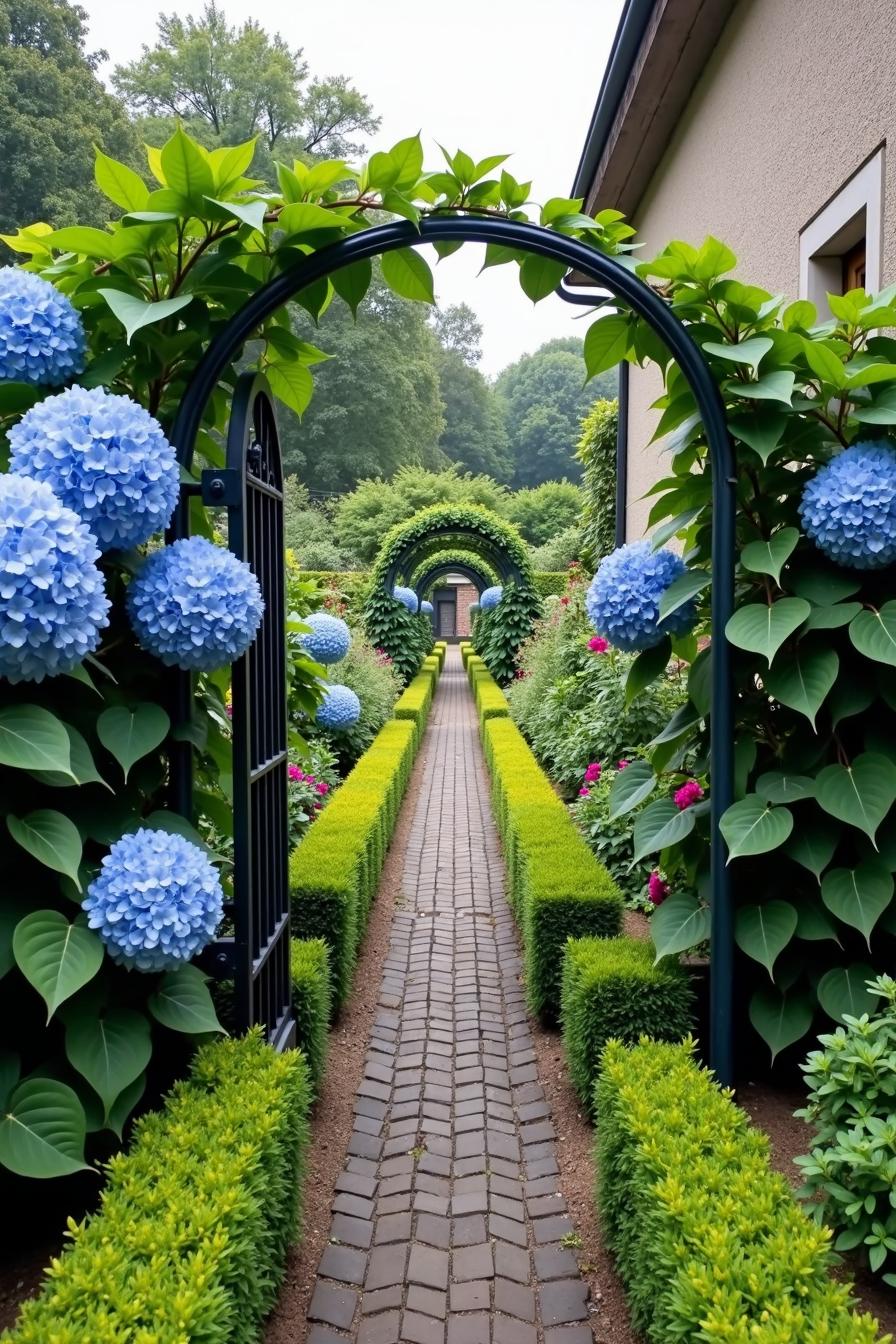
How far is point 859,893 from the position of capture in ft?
7.68

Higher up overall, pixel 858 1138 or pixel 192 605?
pixel 192 605

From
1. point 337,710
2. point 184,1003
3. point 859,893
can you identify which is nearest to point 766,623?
point 859,893

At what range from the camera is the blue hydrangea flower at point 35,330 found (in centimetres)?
201

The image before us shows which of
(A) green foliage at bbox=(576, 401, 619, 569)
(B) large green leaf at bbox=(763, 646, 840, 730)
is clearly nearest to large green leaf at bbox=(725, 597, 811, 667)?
(B) large green leaf at bbox=(763, 646, 840, 730)

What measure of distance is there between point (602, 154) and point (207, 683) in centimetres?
552

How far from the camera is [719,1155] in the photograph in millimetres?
1876

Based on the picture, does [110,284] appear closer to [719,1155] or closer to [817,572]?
[817,572]

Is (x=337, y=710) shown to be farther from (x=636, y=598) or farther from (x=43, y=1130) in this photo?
(x=43, y=1130)

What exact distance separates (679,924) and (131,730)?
166 centimetres

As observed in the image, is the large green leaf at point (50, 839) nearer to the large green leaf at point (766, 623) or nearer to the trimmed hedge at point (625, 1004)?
the large green leaf at point (766, 623)

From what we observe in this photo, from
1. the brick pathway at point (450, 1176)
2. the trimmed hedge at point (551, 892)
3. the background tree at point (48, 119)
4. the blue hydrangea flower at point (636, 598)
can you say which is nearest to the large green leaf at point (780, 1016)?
the brick pathway at point (450, 1176)

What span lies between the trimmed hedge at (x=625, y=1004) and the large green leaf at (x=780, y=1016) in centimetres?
38

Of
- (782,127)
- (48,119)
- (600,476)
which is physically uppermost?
(48,119)

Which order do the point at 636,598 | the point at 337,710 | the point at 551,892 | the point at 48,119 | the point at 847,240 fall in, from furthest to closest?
the point at 48,119
the point at 337,710
the point at 551,892
the point at 847,240
the point at 636,598
